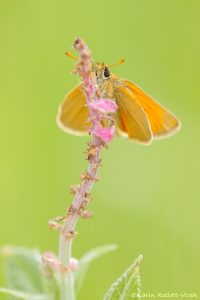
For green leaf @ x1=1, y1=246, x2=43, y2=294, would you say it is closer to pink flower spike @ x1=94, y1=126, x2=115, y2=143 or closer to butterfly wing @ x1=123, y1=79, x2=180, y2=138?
pink flower spike @ x1=94, y1=126, x2=115, y2=143

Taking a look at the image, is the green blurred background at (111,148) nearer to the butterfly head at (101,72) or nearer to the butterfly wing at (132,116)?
the butterfly wing at (132,116)

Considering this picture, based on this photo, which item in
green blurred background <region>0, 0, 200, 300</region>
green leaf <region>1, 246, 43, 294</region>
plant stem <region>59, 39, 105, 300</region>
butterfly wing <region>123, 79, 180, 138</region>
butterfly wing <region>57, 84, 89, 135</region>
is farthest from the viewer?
green blurred background <region>0, 0, 200, 300</region>

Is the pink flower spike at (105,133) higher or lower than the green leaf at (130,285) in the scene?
higher

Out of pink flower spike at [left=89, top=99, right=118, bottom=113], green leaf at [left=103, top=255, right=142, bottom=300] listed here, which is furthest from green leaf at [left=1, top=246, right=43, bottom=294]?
pink flower spike at [left=89, top=99, right=118, bottom=113]

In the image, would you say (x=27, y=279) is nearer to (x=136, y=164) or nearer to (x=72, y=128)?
(x=72, y=128)

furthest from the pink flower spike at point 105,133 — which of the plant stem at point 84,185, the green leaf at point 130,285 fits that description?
the green leaf at point 130,285

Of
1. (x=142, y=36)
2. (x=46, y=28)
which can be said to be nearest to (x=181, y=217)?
(x=142, y=36)
